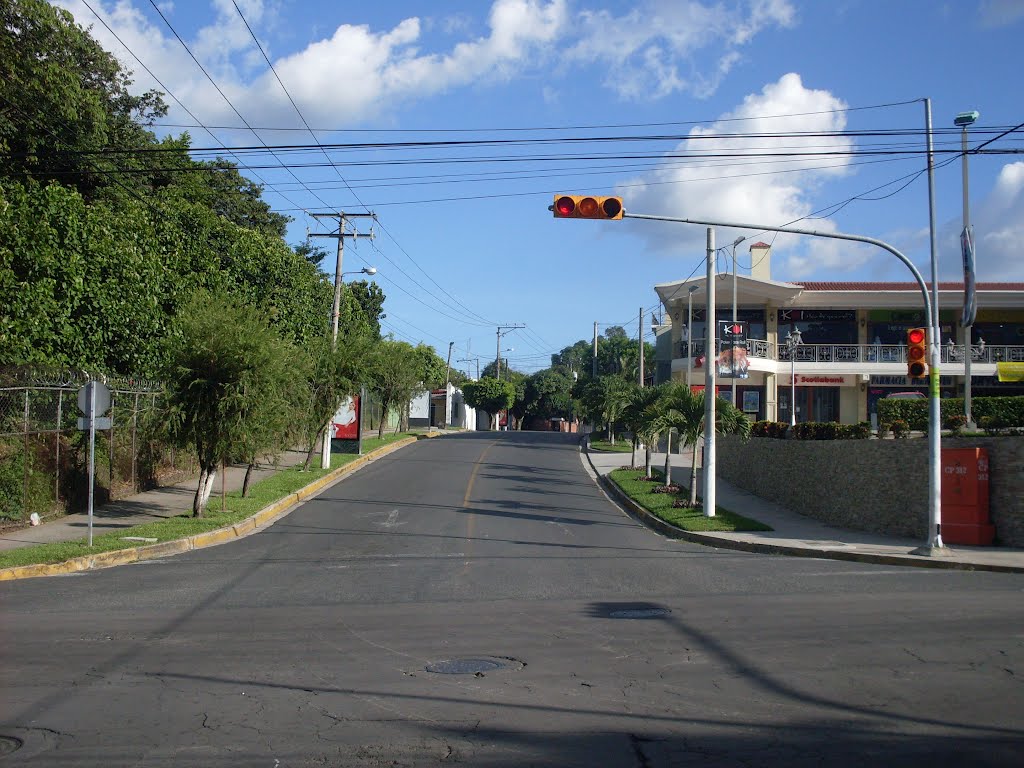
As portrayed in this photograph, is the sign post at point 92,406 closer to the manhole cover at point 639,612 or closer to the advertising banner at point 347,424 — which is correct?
the manhole cover at point 639,612

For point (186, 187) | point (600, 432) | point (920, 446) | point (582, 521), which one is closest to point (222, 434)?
point (582, 521)

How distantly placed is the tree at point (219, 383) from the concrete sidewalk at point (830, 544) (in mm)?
9959

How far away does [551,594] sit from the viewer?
12.3 m

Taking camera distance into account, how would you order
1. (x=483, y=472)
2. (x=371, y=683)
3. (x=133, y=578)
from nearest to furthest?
(x=371, y=683)
(x=133, y=578)
(x=483, y=472)

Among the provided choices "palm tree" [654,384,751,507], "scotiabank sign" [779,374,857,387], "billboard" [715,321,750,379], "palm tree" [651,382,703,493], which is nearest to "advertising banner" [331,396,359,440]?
"billboard" [715,321,750,379]

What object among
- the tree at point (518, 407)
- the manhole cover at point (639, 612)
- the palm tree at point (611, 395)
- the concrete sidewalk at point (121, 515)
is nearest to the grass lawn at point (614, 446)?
the palm tree at point (611, 395)

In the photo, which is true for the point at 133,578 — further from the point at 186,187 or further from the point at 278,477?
the point at 186,187

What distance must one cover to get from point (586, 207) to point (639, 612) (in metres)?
6.42

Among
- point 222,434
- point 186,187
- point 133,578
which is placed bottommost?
point 133,578

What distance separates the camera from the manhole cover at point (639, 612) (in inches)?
416

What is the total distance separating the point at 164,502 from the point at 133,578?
A: 11.0 meters

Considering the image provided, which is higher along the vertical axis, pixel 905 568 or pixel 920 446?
pixel 920 446

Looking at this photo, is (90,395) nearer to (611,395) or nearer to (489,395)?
(611,395)

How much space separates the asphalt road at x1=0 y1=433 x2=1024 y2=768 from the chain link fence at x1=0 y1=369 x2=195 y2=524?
17.6ft
